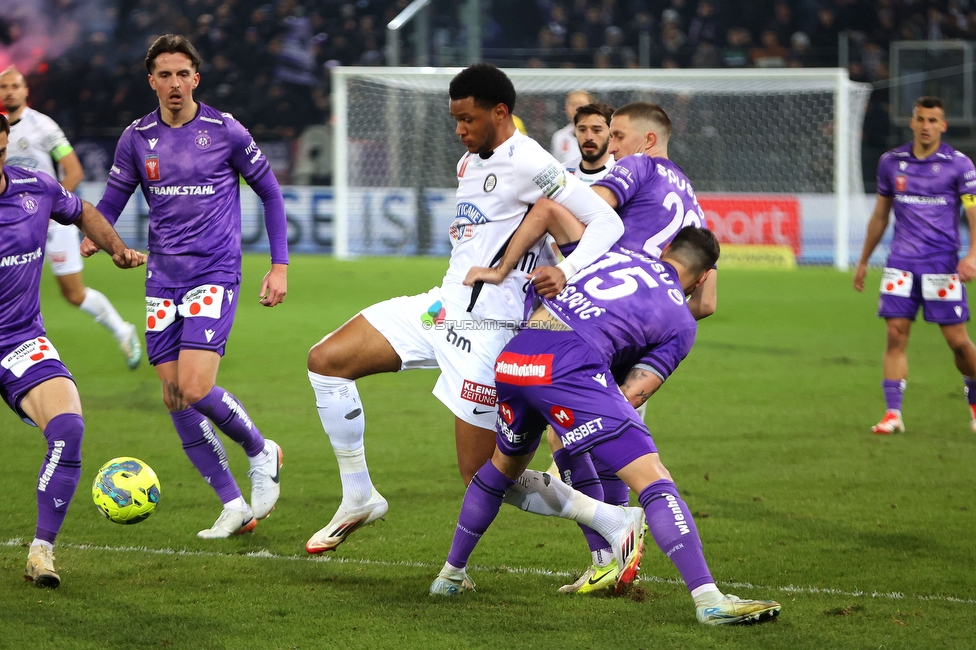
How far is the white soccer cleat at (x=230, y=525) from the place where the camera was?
208 inches

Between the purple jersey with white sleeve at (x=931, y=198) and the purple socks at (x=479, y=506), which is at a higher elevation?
the purple jersey with white sleeve at (x=931, y=198)

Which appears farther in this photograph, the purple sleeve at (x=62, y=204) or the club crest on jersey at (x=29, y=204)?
the purple sleeve at (x=62, y=204)

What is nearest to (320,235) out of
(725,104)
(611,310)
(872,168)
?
(725,104)

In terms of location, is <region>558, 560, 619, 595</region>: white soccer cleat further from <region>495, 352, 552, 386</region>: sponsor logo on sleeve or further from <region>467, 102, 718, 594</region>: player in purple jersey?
<region>495, 352, 552, 386</region>: sponsor logo on sleeve

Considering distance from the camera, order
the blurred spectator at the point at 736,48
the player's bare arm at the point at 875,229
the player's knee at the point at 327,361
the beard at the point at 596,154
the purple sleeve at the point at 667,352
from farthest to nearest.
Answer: the blurred spectator at the point at 736,48 → the player's bare arm at the point at 875,229 → the beard at the point at 596,154 → the player's knee at the point at 327,361 → the purple sleeve at the point at 667,352

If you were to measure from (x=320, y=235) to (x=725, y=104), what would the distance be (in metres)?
7.70

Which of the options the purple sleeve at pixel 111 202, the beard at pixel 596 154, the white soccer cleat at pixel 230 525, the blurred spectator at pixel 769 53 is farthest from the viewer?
the blurred spectator at pixel 769 53

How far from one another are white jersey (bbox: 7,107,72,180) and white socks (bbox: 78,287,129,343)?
120cm

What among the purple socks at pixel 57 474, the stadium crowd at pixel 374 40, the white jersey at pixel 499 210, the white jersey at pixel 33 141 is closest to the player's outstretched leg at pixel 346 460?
the white jersey at pixel 499 210

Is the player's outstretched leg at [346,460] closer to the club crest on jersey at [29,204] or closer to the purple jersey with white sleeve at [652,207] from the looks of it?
the club crest on jersey at [29,204]

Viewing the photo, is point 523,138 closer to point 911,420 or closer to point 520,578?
point 520,578

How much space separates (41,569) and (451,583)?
5.25 ft

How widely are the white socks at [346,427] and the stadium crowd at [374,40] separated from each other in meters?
18.0

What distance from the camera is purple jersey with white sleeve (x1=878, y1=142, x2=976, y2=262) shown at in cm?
812
